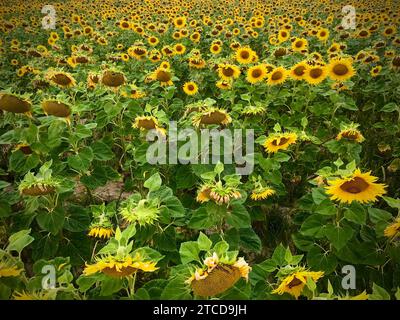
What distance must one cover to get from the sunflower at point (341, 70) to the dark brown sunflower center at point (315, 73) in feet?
0.49

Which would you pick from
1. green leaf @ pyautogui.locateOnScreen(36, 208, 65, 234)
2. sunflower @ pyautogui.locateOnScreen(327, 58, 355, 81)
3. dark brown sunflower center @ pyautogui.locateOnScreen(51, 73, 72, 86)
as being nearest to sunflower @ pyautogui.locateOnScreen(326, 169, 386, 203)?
green leaf @ pyautogui.locateOnScreen(36, 208, 65, 234)

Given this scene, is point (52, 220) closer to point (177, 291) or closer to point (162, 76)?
point (177, 291)

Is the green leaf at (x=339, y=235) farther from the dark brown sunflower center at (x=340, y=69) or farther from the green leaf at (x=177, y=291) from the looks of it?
the dark brown sunflower center at (x=340, y=69)

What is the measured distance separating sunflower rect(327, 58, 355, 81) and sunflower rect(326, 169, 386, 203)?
2.31 meters

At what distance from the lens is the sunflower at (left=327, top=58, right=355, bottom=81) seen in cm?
366

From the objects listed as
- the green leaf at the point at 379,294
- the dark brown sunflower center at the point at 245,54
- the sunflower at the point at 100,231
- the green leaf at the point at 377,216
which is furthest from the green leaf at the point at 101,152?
the dark brown sunflower center at the point at 245,54

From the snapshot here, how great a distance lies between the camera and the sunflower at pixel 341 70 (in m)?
3.66

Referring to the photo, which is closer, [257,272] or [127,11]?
[257,272]

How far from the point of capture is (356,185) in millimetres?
1682

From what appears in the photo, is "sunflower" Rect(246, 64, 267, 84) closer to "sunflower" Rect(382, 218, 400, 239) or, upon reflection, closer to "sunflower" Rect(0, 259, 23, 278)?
"sunflower" Rect(382, 218, 400, 239)

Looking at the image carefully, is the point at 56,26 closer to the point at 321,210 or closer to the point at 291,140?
the point at 291,140

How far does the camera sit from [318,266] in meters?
1.94

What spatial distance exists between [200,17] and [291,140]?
28.3 ft
